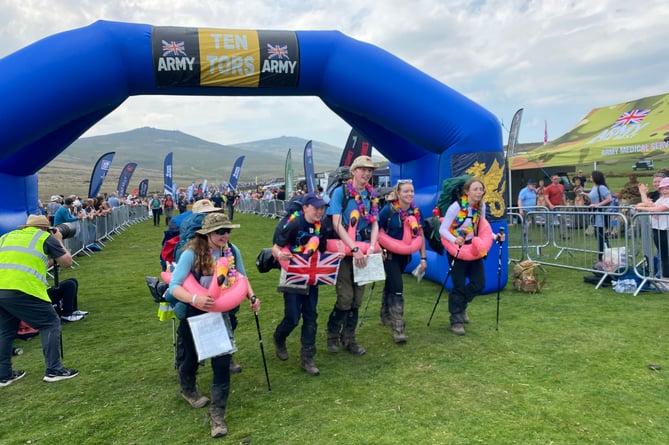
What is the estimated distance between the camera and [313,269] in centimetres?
429

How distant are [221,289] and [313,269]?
1158 millimetres

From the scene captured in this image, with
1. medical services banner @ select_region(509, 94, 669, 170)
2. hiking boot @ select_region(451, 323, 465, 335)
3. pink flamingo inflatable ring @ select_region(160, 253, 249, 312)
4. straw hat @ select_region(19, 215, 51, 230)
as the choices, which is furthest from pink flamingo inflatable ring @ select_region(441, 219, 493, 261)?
medical services banner @ select_region(509, 94, 669, 170)

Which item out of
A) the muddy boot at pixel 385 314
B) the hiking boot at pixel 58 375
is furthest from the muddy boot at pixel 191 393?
the muddy boot at pixel 385 314

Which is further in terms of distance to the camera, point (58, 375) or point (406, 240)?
point (406, 240)

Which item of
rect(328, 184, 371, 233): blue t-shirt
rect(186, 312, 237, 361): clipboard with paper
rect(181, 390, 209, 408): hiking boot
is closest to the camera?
rect(186, 312, 237, 361): clipboard with paper

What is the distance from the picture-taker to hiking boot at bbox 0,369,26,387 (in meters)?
4.44

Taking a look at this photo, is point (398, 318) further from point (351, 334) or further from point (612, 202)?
point (612, 202)

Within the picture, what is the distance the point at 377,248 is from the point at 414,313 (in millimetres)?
1854

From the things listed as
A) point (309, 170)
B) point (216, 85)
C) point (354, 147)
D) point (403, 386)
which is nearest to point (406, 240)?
point (403, 386)

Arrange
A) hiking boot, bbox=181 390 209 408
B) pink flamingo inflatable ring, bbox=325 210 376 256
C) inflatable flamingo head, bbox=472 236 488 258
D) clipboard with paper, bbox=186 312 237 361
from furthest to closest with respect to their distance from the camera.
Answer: inflatable flamingo head, bbox=472 236 488 258
pink flamingo inflatable ring, bbox=325 210 376 256
hiking boot, bbox=181 390 209 408
clipboard with paper, bbox=186 312 237 361

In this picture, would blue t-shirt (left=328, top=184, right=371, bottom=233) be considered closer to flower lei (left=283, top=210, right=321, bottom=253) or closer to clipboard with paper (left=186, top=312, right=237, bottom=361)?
flower lei (left=283, top=210, right=321, bottom=253)

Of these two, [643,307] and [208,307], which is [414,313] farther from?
[208,307]

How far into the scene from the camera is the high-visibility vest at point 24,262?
4293 mm

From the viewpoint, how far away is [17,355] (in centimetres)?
530
